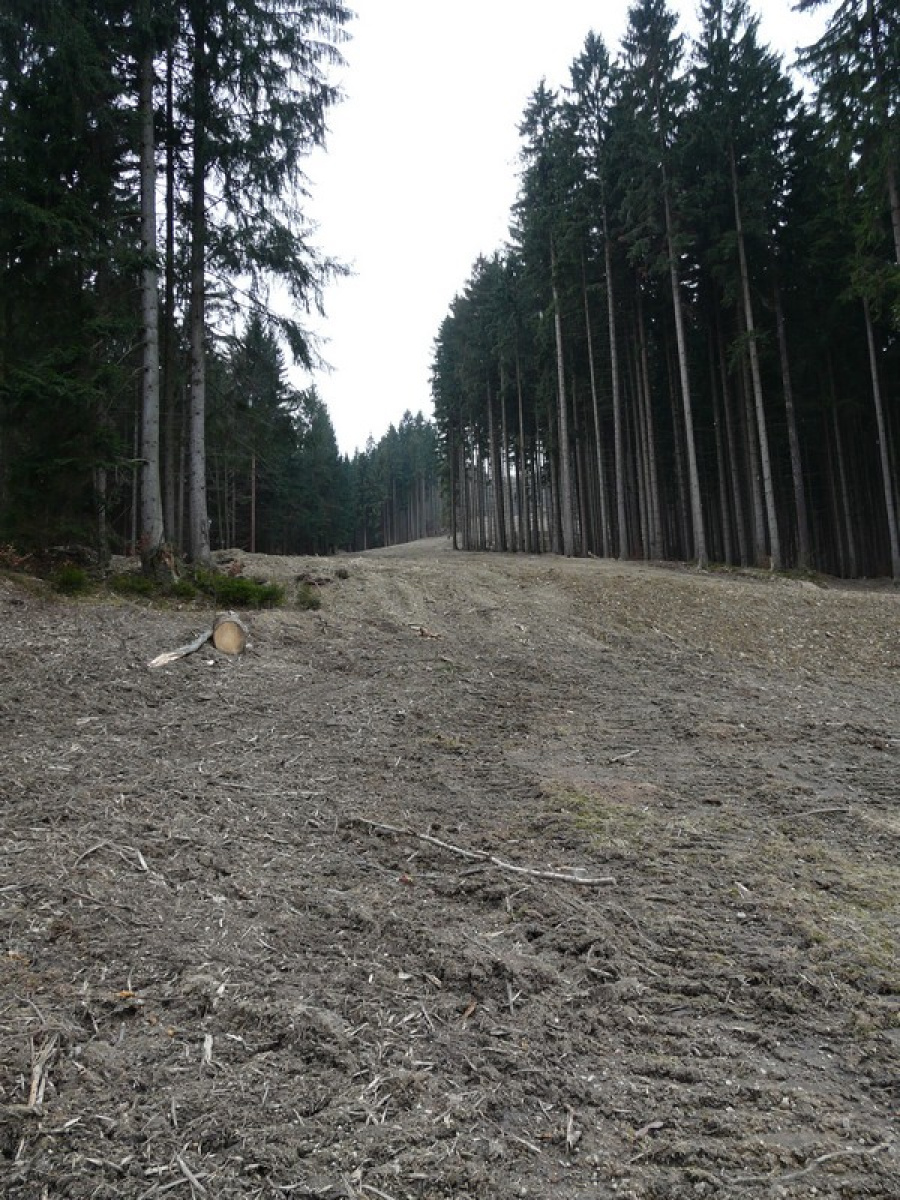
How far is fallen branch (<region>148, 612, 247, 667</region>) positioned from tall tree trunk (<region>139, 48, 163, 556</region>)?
102 inches

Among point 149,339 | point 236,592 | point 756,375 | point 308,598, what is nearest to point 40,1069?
point 236,592

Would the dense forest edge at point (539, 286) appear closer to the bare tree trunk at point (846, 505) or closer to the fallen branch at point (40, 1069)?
the bare tree trunk at point (846, 505)

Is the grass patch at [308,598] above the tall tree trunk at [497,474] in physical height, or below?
below

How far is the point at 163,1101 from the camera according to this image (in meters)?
1.99

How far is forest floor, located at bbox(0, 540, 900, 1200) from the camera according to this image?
186 centimetres

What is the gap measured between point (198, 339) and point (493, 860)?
34.6ft

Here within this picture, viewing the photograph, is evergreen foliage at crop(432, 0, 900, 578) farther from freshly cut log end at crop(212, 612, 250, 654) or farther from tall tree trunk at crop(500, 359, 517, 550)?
freshly cut log end at crop(212, 612, 250, 654)

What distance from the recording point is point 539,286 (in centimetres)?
2445

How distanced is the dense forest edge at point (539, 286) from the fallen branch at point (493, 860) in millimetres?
7193

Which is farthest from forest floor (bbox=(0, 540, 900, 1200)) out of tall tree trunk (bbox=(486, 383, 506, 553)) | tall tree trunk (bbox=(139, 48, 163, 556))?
tall tree trunk (bbox=(486, 383, 506, 553))

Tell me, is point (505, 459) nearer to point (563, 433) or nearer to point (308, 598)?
point (563, 433)

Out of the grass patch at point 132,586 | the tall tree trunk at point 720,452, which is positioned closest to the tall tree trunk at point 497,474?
the tall tree trunk at point 720,452

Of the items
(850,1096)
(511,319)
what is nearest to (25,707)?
(850,1096)

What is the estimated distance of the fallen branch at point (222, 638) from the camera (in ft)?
24.2
